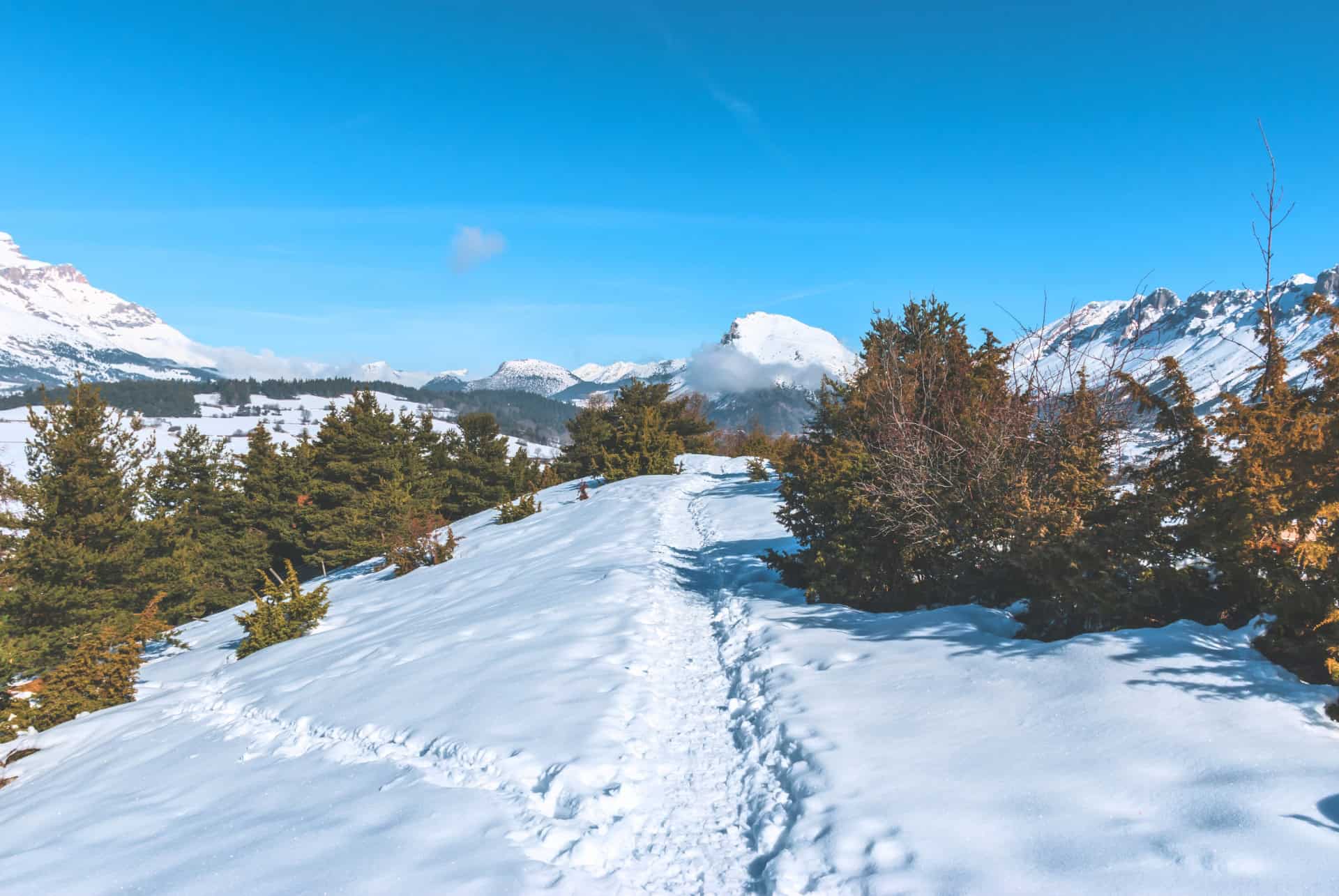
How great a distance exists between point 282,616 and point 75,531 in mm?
9293

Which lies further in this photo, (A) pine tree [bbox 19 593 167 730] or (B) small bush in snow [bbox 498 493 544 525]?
(B) small bush in snow [bbox 498 493 544 525]

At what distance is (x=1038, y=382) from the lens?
8992 millimetres

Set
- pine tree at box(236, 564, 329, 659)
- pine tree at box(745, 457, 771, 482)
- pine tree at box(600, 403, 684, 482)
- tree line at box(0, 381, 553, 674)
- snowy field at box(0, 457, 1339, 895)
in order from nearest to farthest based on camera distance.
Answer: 1. snowy field at box(0, 457, 1339, 895)
2. pine tree at box(236, 564, 329, 659)
3. tree line at box(0, 381, 553, 674)
4. pine tree at box(745, 457, 771, 482)
5. pine tree at box(600, 403, 684, 482)

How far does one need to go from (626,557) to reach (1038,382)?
362 inches

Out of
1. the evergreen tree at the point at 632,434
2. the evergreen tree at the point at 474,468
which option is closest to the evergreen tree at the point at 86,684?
the evergreen tree at the point at 632,434

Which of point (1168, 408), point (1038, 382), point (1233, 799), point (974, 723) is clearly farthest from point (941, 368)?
point (1233, 799)

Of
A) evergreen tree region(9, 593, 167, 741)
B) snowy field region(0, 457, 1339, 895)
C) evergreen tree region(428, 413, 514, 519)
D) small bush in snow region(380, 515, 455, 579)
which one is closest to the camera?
snowy field region(0, 457, 1339, 895)

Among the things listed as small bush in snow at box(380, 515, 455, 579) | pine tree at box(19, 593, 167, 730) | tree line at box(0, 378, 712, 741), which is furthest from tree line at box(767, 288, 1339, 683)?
pine tree at box(19, 593, 167, 730)

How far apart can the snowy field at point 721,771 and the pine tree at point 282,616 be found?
3486mm

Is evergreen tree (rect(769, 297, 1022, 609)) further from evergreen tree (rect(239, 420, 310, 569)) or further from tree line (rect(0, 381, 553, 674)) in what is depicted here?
evergreen tree (rect(239, 420, 310, 569))

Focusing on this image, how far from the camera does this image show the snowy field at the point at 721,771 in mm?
4082

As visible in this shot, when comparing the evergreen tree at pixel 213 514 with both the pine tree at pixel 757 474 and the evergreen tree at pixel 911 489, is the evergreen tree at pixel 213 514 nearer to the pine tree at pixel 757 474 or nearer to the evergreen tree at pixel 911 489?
the pine tree at pixel 757 474

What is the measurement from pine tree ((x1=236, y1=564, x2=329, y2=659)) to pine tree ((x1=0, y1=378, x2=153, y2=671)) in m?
5.88

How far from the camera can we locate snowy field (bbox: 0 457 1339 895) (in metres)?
4.08
